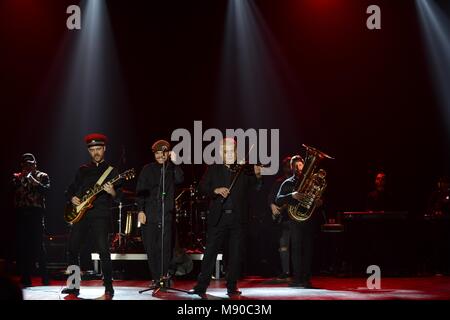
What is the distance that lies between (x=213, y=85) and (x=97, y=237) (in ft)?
21.2

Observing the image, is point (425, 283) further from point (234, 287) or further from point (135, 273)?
point (135, 273)

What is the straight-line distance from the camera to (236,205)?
365 inches

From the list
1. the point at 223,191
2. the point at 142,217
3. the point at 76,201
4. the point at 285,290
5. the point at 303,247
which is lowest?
the point at 285,290

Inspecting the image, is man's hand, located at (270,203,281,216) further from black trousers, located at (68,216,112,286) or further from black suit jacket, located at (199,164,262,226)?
black trousers, located at (68,216,112,286)

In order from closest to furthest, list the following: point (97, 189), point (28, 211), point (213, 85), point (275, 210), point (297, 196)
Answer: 1. point (97, 189)
2. point (297, 196)
3. point (28, 211)
4. point (275, 210)
5. point (213, 85)

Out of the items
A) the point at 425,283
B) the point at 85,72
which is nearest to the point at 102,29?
the point at 85,72

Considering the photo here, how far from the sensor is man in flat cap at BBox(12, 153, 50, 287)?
36.9ft

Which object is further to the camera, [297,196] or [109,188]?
[297,196]

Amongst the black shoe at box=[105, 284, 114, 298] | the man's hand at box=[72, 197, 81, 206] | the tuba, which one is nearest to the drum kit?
the tuba

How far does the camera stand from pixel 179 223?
13078mm

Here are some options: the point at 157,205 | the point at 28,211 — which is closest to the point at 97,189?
the point at 157,205

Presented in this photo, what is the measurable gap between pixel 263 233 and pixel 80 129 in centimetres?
450

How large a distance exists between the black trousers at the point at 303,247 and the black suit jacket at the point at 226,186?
1801 mm

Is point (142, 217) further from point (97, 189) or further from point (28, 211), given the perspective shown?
point (28, 211)
